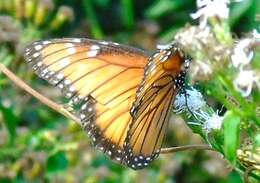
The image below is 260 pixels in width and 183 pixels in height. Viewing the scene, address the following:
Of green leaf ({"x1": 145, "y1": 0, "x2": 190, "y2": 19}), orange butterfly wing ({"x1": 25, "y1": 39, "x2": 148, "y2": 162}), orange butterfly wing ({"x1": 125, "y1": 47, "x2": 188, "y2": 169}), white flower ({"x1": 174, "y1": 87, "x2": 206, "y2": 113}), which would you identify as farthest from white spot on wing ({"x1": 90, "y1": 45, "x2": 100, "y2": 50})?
green leaf ({"x1": 145, "y1": 0, "x2": 190, "y2": 19})

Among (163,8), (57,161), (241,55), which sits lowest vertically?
(57,161)

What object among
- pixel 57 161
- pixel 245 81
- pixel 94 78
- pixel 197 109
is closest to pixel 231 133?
pixel 245 81

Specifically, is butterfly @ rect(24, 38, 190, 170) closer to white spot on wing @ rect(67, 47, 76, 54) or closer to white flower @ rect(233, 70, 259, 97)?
A: white spot on wing @ rect(67, 47, 76, 54)

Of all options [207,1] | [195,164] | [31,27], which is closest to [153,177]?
[195,164]

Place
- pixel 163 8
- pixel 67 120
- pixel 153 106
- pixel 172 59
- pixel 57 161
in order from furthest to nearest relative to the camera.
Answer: pixel 163 8
pixel 67 120
pixel 57 161
pixel 153 106
pixel 172 59

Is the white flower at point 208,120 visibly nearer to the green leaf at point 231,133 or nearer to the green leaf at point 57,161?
the green leaf at point 231,133

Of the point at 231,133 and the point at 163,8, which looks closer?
the point at 231,133

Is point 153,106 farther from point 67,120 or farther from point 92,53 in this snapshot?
point 67,120

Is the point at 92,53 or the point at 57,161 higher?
the point at 92,53

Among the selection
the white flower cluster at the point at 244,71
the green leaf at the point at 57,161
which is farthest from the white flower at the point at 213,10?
the green leaf at the point at 57,161
